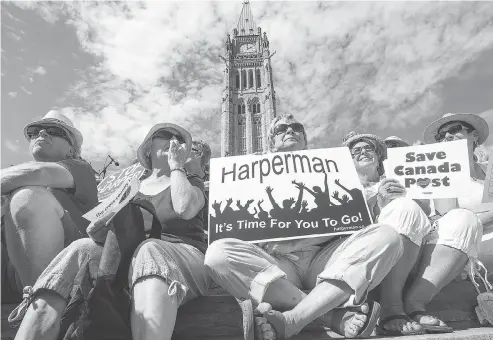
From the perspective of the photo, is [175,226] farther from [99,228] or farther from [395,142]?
[395,142]

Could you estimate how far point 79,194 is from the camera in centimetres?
194

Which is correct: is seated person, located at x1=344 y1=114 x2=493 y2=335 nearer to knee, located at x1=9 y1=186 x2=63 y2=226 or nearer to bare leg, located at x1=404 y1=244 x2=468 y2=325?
bare leg, located at x1=404 y1=244 x2=468 y2=325

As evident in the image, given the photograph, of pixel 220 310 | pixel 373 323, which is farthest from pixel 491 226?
pixel 220 310

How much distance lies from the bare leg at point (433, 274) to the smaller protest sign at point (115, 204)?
137cm

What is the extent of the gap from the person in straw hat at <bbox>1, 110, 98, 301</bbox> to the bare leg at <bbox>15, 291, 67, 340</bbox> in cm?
43

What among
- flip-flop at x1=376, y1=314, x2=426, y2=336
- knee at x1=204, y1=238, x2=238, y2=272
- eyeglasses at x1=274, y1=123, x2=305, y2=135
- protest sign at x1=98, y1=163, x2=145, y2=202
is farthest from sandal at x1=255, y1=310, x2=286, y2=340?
protest sign at x1=98, y1=163, x2=145, y2=202

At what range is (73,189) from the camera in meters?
1.95

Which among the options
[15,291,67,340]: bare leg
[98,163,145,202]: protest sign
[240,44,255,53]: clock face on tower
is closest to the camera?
[15,291,67,340]: bare leg

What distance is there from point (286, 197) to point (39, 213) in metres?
1.30

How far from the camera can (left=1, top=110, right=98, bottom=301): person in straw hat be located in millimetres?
1594

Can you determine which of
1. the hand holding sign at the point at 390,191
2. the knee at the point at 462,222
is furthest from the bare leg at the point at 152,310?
the knee at the point at 462,222

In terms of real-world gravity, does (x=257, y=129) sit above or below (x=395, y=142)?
above

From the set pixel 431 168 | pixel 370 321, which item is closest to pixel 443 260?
pixel 370 321

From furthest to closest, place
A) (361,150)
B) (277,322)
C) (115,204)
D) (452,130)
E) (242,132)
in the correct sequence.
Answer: (242,132), (452,130), (361,150), (115,204), (277,322)
